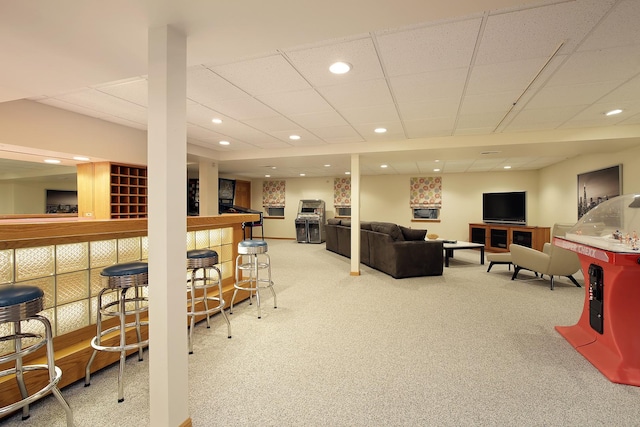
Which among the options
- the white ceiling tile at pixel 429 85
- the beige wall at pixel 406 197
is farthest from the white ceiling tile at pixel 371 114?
the beige wall at pixel 406 197

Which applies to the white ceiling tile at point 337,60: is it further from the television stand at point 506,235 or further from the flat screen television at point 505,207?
the flat screen television at point 505,207

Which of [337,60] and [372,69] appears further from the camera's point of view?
[372,69]

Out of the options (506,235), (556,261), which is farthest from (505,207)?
(556,261)

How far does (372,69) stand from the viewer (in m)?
2.35

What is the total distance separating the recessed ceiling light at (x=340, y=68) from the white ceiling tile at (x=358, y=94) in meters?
0.27

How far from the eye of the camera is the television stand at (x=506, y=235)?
6.85m

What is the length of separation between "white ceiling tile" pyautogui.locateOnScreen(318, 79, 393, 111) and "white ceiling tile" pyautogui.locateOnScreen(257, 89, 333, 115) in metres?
0.11

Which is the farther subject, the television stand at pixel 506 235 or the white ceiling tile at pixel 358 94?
the television stand at pixel 506 235

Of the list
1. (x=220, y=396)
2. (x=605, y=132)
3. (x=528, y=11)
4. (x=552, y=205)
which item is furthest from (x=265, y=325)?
(x=552, y=205)

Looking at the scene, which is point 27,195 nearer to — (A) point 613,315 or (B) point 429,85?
(B) point 429,85

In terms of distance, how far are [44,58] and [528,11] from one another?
295 cm

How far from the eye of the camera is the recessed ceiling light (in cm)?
227

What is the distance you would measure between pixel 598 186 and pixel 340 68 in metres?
5.56

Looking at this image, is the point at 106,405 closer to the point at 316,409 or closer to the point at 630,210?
the point at 316,409
